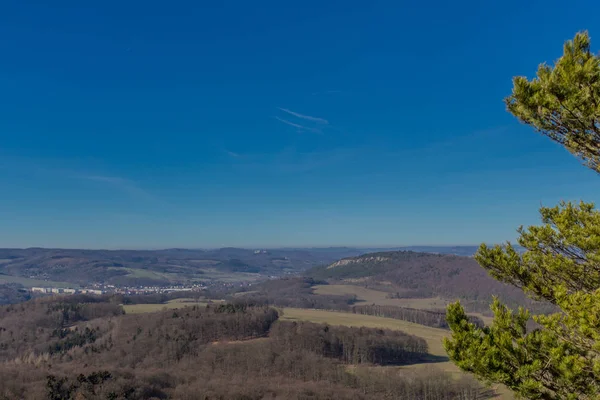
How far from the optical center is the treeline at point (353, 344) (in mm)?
153125

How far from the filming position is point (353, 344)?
15812 cm

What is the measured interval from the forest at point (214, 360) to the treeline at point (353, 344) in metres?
0.42

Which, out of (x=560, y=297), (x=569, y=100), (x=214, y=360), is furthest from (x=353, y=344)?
(x=569, y=100)

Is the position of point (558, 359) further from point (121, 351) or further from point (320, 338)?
point (121, 351)

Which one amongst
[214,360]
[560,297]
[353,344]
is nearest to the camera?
[560,297]

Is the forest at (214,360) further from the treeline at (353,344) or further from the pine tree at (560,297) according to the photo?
the pine tree at (560,297)

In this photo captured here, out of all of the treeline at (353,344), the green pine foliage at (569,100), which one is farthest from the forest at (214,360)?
the green pine foliage at (569,100)

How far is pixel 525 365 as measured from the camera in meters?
11.0

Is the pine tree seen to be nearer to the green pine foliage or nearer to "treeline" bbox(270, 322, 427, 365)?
the green pine foliage

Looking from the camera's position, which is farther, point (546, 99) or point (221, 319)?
point (221, 319)

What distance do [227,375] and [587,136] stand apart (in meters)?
125

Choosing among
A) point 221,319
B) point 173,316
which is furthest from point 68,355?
point 221,319

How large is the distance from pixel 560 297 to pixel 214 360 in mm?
139522

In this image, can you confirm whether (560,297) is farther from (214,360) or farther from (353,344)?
(353,344)
